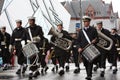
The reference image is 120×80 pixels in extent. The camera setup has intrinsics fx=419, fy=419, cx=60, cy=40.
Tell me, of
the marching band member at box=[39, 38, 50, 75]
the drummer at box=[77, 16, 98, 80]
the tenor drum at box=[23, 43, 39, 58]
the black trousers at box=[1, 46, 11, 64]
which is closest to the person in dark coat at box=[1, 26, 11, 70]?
the black trousers at box=[1, 46, 11, 64]

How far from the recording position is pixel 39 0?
30812mm

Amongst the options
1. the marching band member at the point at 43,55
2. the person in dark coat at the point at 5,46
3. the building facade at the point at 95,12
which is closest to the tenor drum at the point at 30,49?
the marching band member at the point at 43,55

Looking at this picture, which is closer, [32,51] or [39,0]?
[32,51]

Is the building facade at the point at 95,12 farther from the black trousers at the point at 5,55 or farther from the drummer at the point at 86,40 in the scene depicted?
the drummer at the point at 86,40

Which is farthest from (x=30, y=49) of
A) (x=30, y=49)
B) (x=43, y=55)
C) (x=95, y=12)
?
(x=95, y=12)

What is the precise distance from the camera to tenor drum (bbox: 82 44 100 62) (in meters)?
12.2

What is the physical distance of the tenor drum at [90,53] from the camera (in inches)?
482

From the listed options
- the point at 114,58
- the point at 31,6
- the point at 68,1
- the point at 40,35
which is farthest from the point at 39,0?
the point at 68,1

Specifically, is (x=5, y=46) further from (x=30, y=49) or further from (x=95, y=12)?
(x=95, y=12)

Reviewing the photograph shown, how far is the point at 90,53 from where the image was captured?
12273 millimetres

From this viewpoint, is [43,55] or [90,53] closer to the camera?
[90,53]

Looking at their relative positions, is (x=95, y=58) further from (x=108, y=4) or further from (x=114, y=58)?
(x=108, y=4)

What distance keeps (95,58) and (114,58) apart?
4085 millimetres

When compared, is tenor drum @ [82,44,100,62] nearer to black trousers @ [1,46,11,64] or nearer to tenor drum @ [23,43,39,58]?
tenor drum @ [23,43,39,58]
